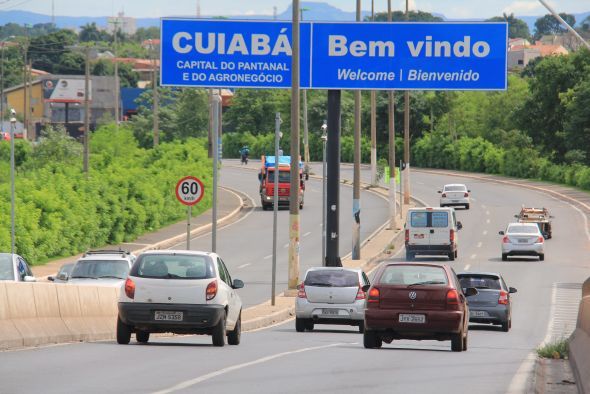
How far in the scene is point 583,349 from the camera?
16.6 metres

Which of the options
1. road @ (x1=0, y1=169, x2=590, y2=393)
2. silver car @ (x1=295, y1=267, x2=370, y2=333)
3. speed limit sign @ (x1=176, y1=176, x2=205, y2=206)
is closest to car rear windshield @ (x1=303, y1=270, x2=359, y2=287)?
silver car @ (x1=295, y1=267, x2=370, y2=333)

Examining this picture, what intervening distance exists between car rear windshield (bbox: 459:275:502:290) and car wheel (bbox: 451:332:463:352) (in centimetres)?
1202

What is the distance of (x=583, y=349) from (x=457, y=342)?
553 centimetres

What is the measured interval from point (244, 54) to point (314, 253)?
892 inches

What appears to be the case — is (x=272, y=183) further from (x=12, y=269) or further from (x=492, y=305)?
(x=12, y=269)

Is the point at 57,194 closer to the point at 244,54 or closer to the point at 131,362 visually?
the point at 244,54

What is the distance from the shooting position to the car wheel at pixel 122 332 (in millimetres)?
21375

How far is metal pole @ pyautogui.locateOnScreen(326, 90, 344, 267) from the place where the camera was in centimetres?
4262

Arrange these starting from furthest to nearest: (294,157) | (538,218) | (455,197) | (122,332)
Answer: (455,197), (538,218), (294,157), (122,332)

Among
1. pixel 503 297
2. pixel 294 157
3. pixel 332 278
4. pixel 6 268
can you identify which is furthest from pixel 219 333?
pixel 294 157

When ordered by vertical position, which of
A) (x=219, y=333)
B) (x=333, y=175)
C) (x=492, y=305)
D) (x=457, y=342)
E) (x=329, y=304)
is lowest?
(x=492, y=305)

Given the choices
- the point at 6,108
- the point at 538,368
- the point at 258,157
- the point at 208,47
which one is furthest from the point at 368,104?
the point at 538,368

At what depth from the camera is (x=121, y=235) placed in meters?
61.1

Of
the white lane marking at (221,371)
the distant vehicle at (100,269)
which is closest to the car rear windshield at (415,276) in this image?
the white lane marking at (221,371)
